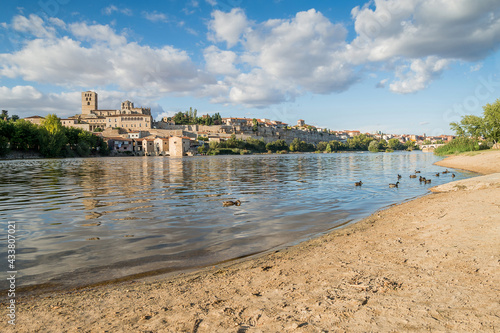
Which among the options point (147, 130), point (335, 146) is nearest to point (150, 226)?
point (147, 130)

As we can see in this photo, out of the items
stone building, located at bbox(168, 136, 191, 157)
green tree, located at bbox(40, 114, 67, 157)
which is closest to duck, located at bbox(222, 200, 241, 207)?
green tree, located at bbox(40, 114, 67, 157)

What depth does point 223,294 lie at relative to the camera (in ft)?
14.9

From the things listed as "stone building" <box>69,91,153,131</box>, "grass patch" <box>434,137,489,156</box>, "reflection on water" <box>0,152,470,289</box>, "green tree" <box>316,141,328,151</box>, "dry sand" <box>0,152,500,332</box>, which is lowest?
"reflection on water" <box>0,152,470,289</box>

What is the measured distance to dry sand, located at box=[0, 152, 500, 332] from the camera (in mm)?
3480

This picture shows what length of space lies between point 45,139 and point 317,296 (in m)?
93.7

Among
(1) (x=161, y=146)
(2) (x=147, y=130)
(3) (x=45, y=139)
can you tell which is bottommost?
(1) (x=161, y=146)

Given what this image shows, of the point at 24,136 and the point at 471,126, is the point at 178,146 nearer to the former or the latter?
the point at 24,136

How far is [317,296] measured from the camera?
420 cm

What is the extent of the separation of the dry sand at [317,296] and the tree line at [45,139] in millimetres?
85169

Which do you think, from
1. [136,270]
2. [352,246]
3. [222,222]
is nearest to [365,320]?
[352,246]

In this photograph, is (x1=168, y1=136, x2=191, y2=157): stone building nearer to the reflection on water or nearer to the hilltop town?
the hilltop town

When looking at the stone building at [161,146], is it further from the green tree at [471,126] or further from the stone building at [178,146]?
the green tree at [471,126]

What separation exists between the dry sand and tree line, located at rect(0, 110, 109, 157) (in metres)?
85.2

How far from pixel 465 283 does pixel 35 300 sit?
6.29m
